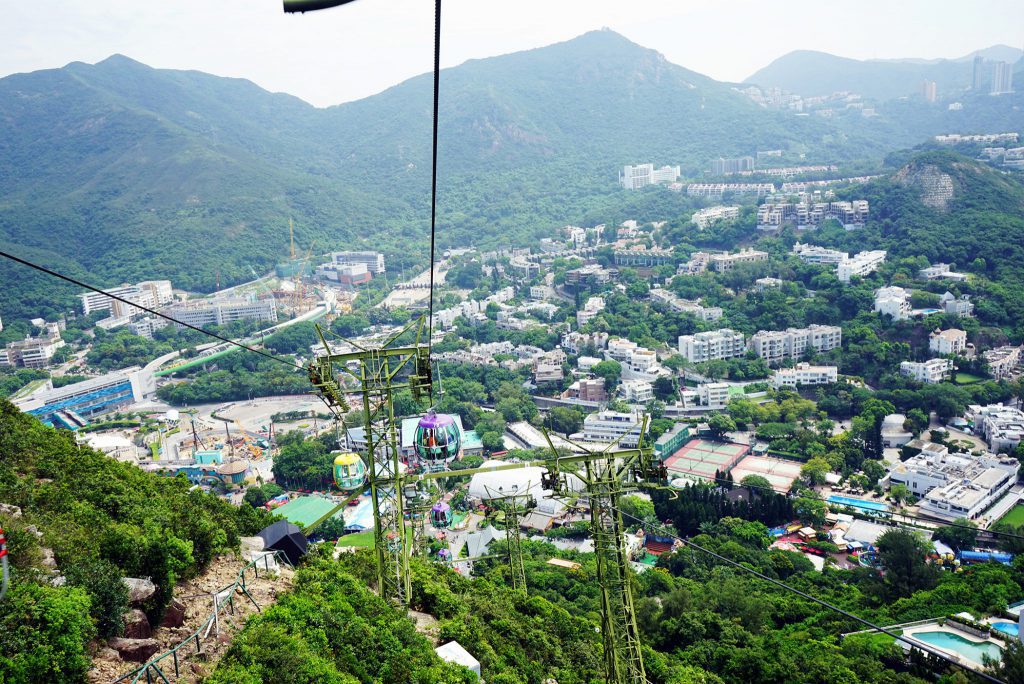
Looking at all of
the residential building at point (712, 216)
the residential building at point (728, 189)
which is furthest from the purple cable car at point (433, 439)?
the residential building at point (728, 189)

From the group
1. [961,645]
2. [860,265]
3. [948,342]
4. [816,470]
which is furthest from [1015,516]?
[860,265]

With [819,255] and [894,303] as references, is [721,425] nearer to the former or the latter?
[894,303]

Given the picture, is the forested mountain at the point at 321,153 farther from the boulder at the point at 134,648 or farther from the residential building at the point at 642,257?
the boulder at the point at 134,648

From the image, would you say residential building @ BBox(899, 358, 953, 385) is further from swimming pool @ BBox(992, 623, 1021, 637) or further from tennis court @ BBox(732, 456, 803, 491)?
swimming pool @ BBox(992, 623, 1021, 637)

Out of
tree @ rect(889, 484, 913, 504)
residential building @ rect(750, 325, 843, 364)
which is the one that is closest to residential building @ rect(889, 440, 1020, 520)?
tree @ rect(889, 484, 913, 504)

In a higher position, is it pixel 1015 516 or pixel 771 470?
pixel 1015 516

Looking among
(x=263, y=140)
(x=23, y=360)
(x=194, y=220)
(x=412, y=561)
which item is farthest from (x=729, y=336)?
(x=263, y=140)
